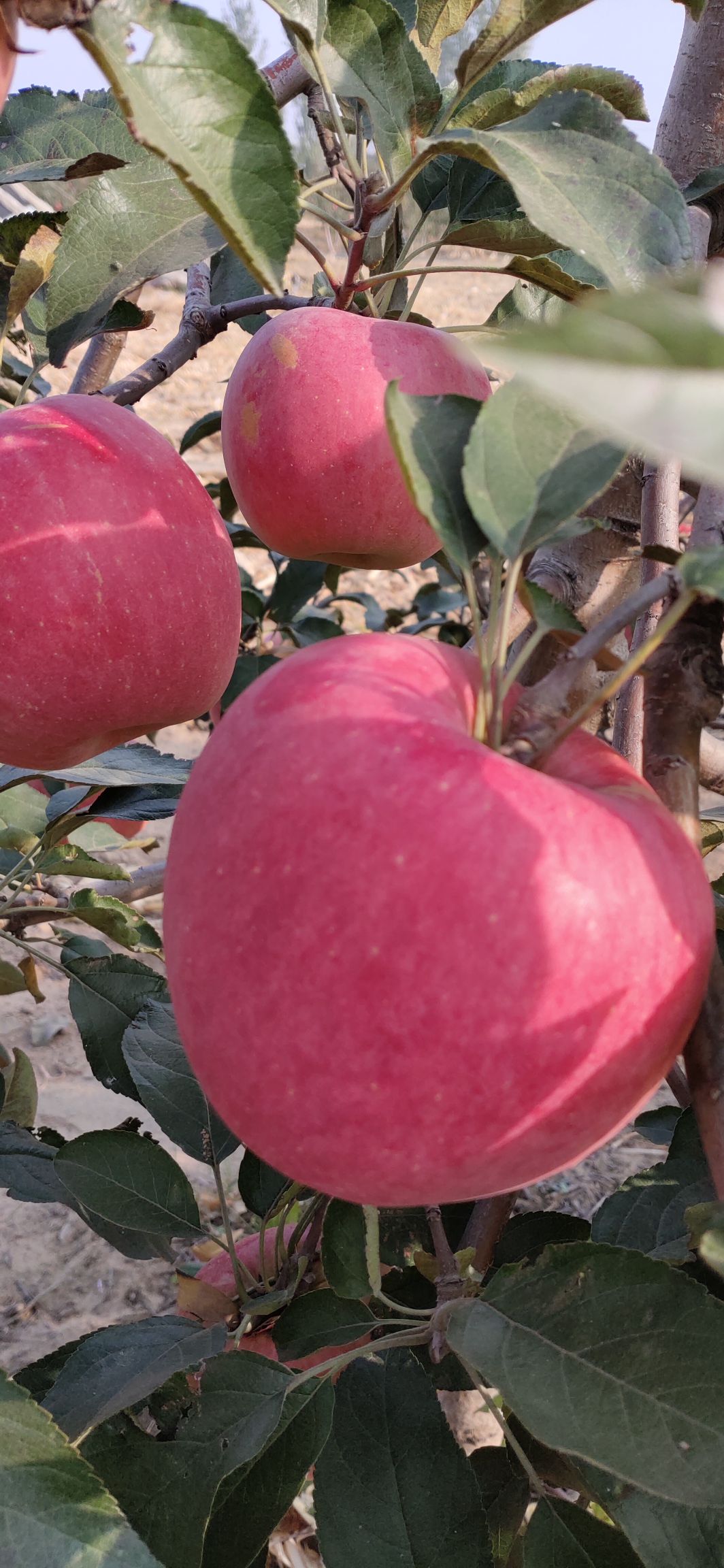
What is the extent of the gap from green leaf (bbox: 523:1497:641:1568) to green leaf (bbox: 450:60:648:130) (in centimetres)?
84

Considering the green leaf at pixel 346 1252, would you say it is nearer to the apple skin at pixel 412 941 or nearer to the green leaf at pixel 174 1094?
the green leaf at pixel 174 1094

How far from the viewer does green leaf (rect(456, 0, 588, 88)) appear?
656 millimetres

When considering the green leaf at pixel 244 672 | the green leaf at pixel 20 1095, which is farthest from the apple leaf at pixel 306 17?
the green leaf at pixel 244 672

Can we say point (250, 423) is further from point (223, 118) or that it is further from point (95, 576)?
point (223, 118)

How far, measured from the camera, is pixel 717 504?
712mm

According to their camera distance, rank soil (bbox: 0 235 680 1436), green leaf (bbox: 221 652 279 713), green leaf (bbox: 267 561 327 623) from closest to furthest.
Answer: soil (bbox: 0 235 680 1436)
green leaf (bbox: 221 652 279 713)
green leaf (bbox: 267 561 327 623)

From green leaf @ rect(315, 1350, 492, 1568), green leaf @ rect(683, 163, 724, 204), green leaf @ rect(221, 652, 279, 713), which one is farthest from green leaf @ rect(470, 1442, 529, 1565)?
green leaf @ rect(221, 652, 279, 713)

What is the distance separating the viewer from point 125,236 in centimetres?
74

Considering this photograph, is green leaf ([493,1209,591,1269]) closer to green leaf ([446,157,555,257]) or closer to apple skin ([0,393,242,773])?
apple skin ([0,393,242,773])

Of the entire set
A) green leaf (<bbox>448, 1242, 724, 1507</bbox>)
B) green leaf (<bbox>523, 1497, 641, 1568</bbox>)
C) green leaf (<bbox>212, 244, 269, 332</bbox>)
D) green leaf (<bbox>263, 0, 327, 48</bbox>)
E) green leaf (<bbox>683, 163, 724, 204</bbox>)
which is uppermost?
green leaf (<bbox>263, 0, 327, 48</bbox>)

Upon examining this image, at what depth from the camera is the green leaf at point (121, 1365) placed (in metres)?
0.68

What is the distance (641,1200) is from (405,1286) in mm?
239

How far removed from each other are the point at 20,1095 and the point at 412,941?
2.83 ft

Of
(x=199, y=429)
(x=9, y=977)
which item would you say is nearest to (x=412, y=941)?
(x=9, y=977)
